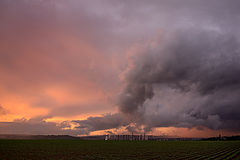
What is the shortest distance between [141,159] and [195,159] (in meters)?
13.1

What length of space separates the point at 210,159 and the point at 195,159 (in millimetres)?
3793

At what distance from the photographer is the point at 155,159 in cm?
5247

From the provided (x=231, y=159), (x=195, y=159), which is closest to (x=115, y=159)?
(x=195, y=159)

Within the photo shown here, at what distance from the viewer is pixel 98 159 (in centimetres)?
5288

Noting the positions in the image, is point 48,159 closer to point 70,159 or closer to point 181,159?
point 70,159

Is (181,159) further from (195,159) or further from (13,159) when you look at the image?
(13,159)

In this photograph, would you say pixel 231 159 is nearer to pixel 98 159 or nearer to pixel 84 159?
pixel 98 159

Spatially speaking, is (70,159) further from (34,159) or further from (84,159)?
(34,159)

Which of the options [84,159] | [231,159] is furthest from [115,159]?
[231,159]

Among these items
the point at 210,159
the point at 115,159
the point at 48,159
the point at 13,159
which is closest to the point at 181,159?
the point at 210,159

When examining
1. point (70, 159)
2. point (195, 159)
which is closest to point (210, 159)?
point (195, 159)

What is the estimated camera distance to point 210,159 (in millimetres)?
52219

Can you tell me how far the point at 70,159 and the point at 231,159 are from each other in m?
39.2

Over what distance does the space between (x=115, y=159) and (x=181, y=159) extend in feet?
53.2
